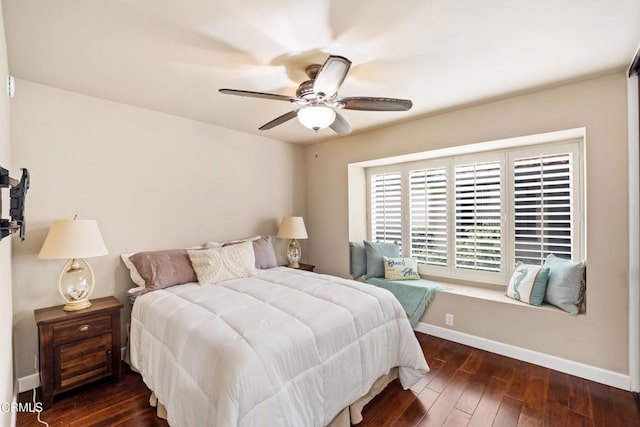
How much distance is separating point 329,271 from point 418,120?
2326 millimetres

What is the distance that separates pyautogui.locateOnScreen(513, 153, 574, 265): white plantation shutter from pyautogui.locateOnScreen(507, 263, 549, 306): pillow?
0.72ft

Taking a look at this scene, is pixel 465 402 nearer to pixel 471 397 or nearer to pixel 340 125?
pixel 471 397

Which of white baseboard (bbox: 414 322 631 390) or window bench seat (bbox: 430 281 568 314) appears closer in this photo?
white baseboard (bbox: 414 322 631 390)

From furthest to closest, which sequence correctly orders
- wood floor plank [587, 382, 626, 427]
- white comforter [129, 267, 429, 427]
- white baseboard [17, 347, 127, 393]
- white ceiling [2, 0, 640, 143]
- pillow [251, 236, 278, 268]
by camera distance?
pillow [251, 236, 278, 268] < white baseboard [17, 347, 127, 393] < wood floor plank [587, 382, 626, 427] < white ceiling [2, 0, 640, 143] < white comforter [129, 267, 429, 427]

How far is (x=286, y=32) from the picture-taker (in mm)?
1712

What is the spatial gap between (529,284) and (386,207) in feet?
6.15

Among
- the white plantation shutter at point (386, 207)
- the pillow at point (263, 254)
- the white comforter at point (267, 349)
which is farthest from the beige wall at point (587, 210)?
the pillow at point (263, 254)

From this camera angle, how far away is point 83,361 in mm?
2242

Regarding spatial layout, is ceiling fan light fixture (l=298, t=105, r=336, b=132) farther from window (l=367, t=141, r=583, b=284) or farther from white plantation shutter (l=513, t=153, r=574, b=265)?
white plantation shutter (l=513, t=153, r=574, b=265)

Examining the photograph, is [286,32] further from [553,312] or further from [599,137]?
[553,312]

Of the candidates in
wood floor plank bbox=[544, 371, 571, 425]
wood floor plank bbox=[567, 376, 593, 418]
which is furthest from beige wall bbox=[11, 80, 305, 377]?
wood floor plank bbox=[567, 376, 593, 418]

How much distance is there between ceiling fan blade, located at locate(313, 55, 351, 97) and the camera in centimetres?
156

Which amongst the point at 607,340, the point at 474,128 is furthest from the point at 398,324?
the point at 474,128

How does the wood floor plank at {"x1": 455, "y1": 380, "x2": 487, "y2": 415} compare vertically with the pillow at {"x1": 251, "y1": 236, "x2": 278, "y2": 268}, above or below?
below
